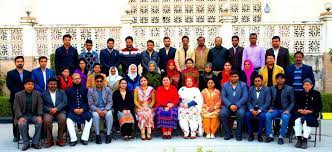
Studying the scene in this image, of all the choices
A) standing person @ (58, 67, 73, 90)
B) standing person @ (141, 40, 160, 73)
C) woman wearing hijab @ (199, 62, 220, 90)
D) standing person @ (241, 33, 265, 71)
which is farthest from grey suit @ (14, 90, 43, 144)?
standing person @ (241, 33, 265, 71)

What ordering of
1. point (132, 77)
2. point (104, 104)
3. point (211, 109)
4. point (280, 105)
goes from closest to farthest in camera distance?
point (280, 105), point (104, 104), point (211, 109), point (132, 77)

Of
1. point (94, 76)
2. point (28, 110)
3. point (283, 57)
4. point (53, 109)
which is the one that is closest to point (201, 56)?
point (283, 57)

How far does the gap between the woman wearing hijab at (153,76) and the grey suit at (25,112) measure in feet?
7.23

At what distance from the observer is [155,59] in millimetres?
9188

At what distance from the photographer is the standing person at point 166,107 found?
8.24 metres

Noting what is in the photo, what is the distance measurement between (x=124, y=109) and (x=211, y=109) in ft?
5.48

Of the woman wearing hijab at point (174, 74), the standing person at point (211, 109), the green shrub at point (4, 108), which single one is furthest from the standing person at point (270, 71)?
the green shrub at point (4, 108)

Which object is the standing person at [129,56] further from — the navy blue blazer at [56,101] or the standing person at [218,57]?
the navy blue blazer at [56,101]

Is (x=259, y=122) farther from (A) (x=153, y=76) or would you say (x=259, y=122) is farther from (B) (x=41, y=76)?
(B) (x=41, y=76)

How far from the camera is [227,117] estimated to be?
8234mm

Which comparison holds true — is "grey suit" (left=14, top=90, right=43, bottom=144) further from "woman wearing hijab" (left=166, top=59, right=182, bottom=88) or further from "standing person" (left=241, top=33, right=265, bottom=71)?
"standing person" (left=241, top=33, right=265, bottom=71)

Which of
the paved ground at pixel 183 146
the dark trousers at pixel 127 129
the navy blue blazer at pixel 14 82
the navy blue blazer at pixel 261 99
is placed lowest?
the paved ground at pixel 183 146

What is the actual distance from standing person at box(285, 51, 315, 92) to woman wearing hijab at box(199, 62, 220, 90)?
1462mm

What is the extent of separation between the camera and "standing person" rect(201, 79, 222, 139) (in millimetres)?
8344
